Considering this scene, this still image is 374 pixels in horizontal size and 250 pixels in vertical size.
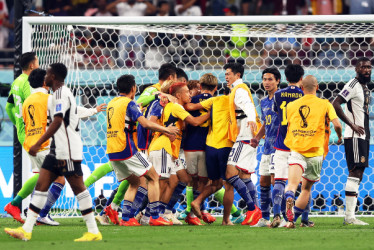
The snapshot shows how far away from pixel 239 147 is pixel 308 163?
1.07 m

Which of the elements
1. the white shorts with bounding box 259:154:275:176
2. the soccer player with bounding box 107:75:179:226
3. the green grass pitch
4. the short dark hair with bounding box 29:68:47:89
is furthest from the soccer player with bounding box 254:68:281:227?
the short dark hair with bounding box 29:68:47:89

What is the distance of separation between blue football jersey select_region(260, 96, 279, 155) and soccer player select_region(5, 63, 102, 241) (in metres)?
2.98

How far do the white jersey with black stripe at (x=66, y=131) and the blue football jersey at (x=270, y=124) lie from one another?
2976mm

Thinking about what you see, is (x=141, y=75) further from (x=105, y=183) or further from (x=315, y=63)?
(x=315, y=63)

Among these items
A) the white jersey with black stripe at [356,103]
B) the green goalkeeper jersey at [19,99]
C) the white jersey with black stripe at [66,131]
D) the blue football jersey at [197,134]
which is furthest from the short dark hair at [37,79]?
the white jersey with black stripe at [356,103]

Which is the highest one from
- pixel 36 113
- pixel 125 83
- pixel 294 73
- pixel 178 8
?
pixel 178 8

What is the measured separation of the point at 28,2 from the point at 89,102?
216 cm

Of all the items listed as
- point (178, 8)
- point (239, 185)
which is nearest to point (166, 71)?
point (239, 185)

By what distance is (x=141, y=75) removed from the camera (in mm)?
13305

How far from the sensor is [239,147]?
957 centimetres

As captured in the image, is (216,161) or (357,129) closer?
(357,129)

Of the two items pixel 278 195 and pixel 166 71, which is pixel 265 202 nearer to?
pixel 278 195

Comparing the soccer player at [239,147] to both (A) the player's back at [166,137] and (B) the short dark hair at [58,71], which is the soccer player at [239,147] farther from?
(B) the short dark hair at [58,71]

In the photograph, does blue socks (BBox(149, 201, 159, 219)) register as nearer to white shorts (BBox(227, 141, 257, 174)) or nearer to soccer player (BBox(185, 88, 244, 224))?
soccer player (BBox(185, 88, 244, 224))
